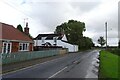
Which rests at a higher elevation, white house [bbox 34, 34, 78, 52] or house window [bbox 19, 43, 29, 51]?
white house [bbox 34, 34, 78, 52]

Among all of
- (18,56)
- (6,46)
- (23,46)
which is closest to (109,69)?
(18,56)

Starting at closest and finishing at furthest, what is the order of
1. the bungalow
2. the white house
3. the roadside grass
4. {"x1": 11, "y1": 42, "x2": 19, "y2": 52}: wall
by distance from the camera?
1. the roadside grass
2. the bungalow
3. {"x1": 11, "y1": 42, "x2": 19, "y2": 52}: wall
4. the white house

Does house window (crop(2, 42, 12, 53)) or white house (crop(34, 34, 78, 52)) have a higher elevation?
white house (crop(34, 34, 78, 52))

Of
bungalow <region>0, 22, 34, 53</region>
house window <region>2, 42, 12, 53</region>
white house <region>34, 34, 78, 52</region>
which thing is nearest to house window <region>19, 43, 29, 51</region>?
bungalow <region>0, 22, 34, 53</region>

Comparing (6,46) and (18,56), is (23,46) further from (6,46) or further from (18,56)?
(18,56)

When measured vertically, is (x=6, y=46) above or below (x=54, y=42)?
below

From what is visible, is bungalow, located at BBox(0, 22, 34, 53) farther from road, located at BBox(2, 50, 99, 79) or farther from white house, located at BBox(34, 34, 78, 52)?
white house, located at BBox(34, 34, 78, 52)

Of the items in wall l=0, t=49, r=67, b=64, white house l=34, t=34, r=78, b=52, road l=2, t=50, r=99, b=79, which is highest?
white house l=34, t=34, r=78, b=52

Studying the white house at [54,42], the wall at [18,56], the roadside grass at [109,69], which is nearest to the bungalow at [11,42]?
the wall at [18,56]

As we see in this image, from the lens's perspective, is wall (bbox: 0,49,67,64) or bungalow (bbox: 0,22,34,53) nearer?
wall (bbox: 0,49,67,64)

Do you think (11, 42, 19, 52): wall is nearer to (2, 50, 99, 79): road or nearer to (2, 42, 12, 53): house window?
(2, 42, 12, 53): house window

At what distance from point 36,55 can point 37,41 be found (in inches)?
2239

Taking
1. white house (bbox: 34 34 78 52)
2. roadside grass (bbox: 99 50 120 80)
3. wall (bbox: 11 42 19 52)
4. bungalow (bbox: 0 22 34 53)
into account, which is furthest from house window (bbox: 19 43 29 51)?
white house (bbox: 34 34 78 52)


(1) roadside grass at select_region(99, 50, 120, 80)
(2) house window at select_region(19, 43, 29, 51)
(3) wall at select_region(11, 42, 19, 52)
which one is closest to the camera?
(1) roadside grass at select_region(99, 50, 120, 80)
